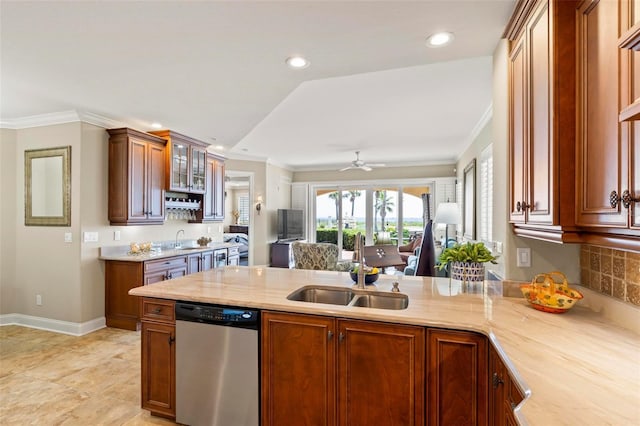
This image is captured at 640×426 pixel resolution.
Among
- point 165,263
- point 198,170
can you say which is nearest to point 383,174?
point 198,170

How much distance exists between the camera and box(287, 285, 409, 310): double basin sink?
212 cm

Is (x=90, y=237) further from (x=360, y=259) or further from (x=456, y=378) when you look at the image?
(x=456, y=378)

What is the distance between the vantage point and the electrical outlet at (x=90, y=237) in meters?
3.76

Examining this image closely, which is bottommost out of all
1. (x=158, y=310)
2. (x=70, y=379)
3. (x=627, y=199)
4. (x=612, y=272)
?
(x=70, y=379)

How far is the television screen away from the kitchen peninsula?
5186 mm

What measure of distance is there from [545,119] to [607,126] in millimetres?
341

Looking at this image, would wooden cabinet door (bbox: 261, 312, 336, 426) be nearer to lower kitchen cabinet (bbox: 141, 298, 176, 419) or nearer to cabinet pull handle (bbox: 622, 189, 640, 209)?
lower kitchen cabinet (bbox: 141, 298, 176, 419)

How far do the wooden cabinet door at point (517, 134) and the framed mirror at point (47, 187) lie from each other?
14.7ft

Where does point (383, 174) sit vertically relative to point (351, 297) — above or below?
above

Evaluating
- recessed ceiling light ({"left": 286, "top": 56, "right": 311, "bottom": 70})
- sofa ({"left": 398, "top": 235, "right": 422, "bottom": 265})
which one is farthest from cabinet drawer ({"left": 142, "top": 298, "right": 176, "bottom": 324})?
sofa ({"left": 398, "top": 235, "right": 422, "bottom": 265})

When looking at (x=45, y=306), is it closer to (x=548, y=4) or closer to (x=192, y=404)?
(x=192, y=404)

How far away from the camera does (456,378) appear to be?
158cm

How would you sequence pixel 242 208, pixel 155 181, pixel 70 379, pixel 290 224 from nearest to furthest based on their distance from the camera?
pixel 70 379
pixel 155 181
pixel 290 224
pixel 242 208

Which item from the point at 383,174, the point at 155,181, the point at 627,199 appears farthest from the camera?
the point at 383,174
